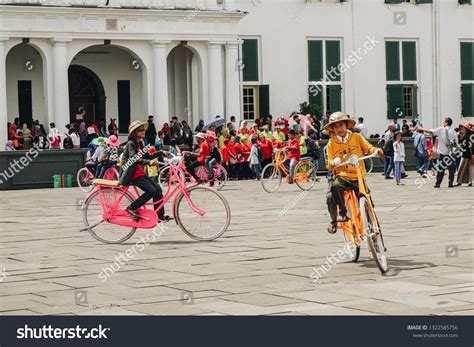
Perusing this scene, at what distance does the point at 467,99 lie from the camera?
48.9m

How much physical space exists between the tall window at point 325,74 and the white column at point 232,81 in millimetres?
4354

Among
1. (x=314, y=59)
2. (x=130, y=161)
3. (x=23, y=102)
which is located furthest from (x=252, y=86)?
(x=130, y=161)

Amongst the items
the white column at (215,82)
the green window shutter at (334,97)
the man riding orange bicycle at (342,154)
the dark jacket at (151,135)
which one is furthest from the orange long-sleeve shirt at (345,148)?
the green window shutter at (334,97)

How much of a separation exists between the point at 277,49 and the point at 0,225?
2537cm

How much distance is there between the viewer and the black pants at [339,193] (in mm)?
13297

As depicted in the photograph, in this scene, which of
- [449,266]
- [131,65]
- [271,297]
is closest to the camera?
[271,297]

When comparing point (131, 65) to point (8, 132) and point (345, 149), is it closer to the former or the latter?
point (8, 132)

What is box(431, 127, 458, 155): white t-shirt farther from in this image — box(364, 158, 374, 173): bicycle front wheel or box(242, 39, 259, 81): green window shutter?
box(242, 39, 259, 81): green window shutter

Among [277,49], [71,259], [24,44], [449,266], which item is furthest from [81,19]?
[449,266]

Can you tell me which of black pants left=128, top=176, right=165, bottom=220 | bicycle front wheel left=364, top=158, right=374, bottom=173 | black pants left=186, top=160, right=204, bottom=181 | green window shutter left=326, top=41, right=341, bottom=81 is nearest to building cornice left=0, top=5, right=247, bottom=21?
green window shutter left=326, top=41, right=341, bottom=81

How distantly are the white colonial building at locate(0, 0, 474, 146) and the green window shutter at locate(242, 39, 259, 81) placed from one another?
0.04m

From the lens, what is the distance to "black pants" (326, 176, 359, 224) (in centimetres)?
1330

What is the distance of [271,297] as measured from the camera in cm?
1091

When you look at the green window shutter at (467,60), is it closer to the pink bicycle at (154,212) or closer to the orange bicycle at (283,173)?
the orange bicycle at (283,173)
